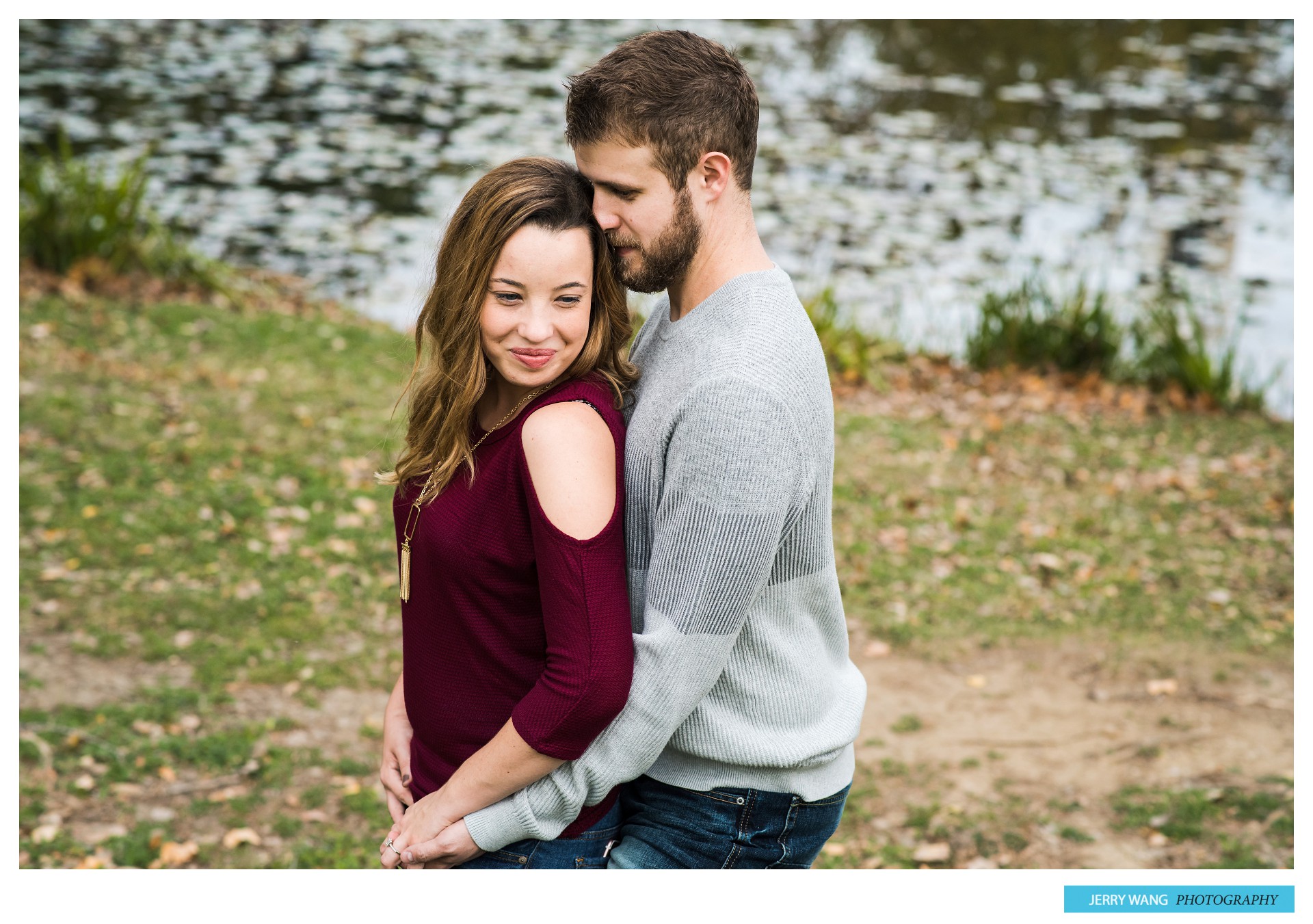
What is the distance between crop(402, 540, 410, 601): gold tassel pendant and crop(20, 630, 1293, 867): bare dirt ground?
2.62 meters

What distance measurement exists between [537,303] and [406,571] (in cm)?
64

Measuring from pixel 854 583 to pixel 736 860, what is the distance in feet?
13.5

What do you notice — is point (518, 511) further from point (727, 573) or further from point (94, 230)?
point (94, 230)

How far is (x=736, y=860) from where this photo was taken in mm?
2340

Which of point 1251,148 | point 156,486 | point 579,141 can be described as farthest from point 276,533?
point 1251,148

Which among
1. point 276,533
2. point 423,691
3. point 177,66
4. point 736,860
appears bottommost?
point 276,533

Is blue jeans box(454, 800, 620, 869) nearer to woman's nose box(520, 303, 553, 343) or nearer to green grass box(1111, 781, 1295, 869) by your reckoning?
woman's nose box(520, 303, 553, 343)

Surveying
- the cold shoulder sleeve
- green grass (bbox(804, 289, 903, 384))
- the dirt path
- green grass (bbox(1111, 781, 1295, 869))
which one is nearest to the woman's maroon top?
the cold shoulder sleeve

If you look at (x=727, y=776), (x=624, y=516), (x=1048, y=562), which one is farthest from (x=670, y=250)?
(x=1048, y=562)

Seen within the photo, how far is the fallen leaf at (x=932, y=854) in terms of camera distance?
442 cm

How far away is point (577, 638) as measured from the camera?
6.85 ft

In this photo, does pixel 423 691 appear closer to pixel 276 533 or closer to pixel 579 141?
pixel 579 141

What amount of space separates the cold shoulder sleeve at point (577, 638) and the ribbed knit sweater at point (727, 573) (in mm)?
51

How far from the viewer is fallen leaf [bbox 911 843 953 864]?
442 centimetres
